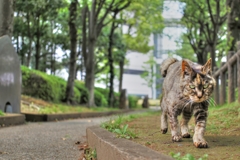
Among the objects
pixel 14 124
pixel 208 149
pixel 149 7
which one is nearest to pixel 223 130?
pixel 208 149

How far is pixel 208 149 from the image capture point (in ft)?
12.1

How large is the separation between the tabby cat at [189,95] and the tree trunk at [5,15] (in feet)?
24.6

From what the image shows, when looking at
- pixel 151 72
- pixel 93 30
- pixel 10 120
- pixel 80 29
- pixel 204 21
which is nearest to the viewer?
pixel 10 120

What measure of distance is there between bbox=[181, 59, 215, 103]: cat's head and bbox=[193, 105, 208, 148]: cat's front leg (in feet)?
1.04

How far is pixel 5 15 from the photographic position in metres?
11.0

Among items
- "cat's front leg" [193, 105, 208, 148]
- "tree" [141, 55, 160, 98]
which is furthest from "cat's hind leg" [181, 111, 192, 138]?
"tree" [141, 55, 160, 98]

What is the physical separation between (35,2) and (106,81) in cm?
2253

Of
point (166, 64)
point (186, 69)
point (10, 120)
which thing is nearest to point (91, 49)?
point (10, 120)

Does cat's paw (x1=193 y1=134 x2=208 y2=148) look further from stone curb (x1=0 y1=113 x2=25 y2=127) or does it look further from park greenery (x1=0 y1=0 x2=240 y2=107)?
park greenery (x1=0 y1=0 x2=240 y2=107)

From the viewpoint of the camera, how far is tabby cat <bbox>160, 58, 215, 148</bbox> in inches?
150

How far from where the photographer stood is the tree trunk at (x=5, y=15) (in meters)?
10.9

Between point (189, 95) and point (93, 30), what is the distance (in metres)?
17.6

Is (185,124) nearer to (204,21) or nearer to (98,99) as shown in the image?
(204,21)

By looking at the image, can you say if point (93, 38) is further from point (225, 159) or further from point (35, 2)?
point (225, 159)
